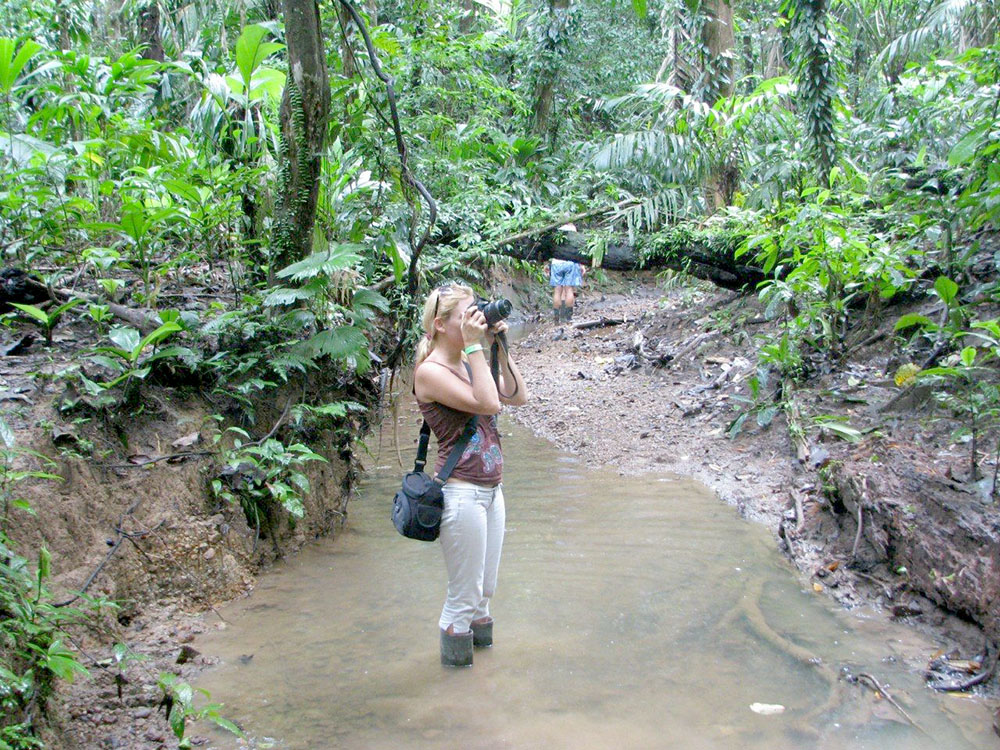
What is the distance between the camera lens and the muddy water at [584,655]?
124 inches

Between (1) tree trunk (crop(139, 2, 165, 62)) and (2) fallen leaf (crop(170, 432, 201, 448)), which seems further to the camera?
(1) tree trunk (crop(139, 2, 165, 62))

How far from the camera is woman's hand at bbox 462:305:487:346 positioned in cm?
346

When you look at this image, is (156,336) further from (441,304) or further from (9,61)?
(9,61)

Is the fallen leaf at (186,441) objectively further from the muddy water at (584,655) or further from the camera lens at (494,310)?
the camera lens at (494,310)

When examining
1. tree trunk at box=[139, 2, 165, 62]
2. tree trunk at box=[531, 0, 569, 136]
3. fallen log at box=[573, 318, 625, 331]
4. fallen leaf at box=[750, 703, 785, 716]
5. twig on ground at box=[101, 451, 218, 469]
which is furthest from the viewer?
tree trunk at box=[531, 0, 569, 136]

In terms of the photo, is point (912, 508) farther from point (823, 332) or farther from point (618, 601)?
point (823, 332)

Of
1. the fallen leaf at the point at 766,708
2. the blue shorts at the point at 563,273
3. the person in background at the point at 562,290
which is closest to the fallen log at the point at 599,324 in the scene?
the person in background at the point at 562,290

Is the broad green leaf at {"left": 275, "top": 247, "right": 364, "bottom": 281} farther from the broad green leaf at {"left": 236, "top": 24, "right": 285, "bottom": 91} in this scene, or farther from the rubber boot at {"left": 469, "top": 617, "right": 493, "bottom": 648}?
the rubber boot at {"left": 469, "top": 617, "right": 493, "bottom": 648}

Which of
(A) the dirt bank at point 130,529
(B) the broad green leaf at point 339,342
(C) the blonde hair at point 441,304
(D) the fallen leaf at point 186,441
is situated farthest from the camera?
(B) the broad green leaf at point 339,342

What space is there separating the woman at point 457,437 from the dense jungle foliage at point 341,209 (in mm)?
1260

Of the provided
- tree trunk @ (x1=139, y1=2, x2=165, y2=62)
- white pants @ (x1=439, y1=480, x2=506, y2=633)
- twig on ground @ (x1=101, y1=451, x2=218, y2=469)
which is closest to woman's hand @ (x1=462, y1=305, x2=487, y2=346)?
white pants @ (x1=439, y1=480, x2=506, y2=633)

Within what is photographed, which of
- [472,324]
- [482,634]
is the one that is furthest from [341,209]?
[482,634]

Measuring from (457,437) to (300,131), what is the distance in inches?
100

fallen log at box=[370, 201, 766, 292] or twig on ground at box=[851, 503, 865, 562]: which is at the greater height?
fallen log at box=[370, 201, 766, 292]
